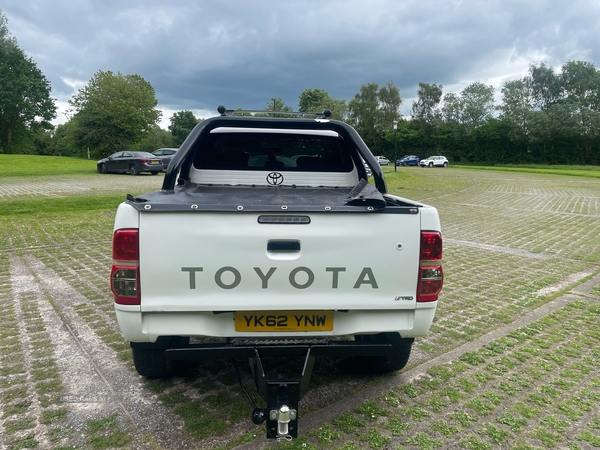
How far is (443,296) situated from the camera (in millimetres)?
5777

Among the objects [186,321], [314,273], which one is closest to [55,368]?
[186,321]

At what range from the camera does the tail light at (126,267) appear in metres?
2.67

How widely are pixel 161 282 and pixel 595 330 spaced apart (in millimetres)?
4401

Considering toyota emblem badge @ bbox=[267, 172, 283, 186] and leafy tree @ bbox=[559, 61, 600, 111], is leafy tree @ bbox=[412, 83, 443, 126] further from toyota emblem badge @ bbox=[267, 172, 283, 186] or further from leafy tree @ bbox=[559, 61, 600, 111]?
toyota emblem badge @ bbox=[267, 172, 283, 186]

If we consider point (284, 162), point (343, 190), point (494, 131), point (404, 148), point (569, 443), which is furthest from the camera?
point (404, 148)

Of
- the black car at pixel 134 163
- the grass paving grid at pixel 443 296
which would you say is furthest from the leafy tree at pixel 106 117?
the grass paving grid at pixel 443 296

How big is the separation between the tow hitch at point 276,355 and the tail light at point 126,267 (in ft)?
1.35

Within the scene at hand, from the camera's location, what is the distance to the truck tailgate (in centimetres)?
269

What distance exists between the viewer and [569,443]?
113 inches

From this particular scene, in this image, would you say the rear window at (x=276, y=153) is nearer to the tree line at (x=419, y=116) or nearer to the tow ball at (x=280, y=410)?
the tow ball at (x=280, y=410)

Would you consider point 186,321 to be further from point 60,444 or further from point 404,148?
point 404,148

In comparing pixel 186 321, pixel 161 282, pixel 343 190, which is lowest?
pixel 186 321

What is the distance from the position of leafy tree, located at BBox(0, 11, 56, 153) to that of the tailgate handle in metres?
61.6

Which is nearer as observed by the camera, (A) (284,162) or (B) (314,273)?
(B) (314,273)
